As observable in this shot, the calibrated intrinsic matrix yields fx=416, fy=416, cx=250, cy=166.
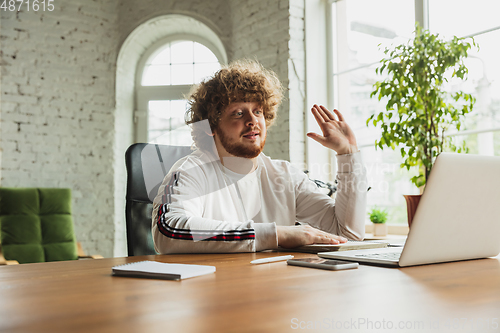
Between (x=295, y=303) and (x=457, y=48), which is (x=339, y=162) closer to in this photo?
(x=457, y=48)

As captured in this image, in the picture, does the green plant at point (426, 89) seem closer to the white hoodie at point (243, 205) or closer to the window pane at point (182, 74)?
the white hoodie at point (243, 205)

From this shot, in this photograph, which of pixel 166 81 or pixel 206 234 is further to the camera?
pixel 166 81

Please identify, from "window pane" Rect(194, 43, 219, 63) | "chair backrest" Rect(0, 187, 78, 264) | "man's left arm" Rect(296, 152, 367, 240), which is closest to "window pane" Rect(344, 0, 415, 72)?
"window pane" Rect(194, 43, 219, 63)

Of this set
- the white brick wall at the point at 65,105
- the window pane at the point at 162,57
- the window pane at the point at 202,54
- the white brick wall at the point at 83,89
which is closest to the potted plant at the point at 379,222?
the white brick wall at the point at 83,89

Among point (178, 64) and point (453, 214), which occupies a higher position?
point (178, 64)

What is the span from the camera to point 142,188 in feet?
5.43

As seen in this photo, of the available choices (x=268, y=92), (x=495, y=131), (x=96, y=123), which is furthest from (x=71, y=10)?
(x=495, y=131)

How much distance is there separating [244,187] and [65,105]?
9.42 ft

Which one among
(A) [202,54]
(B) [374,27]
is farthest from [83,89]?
(B) [374,27]

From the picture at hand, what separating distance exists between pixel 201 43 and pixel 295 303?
3.96 m

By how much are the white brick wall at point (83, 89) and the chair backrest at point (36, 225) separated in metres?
0.38

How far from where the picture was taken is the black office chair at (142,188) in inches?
62.5

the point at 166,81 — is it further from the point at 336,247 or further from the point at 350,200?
the point at 336,247

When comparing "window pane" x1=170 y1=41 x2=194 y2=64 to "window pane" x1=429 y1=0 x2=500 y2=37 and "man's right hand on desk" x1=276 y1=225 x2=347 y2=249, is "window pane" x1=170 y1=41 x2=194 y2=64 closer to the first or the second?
"window pane" x1=429 y1=0 x2=500 y2=37
